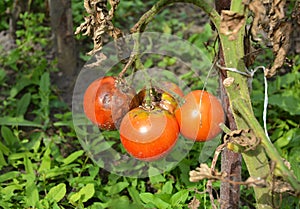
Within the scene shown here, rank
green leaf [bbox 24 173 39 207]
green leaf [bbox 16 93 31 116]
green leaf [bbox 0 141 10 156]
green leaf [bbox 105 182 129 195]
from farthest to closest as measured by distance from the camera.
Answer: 1. green leaf [bbox 16 93 31 116]
2. green leaf [bbox 0 141 10 156]
3. green leaf [bbox 105 182 129 195]
4. green leaf [bbox 24 173 39 207]

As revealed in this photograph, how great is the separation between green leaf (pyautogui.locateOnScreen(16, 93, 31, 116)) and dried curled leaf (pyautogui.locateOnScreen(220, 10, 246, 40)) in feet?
5.52

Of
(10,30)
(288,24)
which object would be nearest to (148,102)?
(288,24)

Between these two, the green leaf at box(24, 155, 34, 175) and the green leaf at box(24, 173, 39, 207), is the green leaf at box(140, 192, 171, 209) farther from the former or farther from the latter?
the green leaf at box(24, 155, 34, 175)

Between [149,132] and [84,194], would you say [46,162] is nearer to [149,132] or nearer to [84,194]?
[84,194]

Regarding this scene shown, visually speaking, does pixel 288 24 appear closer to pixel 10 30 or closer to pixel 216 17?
pixel 216 17

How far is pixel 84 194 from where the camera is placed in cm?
201

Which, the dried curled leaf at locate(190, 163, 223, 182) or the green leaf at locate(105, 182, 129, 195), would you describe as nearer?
the dried curled leaf at locate(190, 163, 223, 182)

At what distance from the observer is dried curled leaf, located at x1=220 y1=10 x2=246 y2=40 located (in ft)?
3.78

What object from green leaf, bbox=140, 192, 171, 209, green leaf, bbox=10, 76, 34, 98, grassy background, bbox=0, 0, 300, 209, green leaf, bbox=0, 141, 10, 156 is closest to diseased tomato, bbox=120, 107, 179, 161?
grassy background, bbox=0, 0, 300, 209

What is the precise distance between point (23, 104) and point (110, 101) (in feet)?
4.28

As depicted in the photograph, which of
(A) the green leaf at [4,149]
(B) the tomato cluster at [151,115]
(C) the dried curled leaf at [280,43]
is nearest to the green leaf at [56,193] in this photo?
(A) the green leaf at [4,149]

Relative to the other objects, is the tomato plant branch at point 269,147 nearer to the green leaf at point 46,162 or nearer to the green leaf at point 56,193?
the green leaf at point 56,193

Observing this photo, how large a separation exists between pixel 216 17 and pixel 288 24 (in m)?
0.18

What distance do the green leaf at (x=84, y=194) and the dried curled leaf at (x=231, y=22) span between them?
103 centimetres
